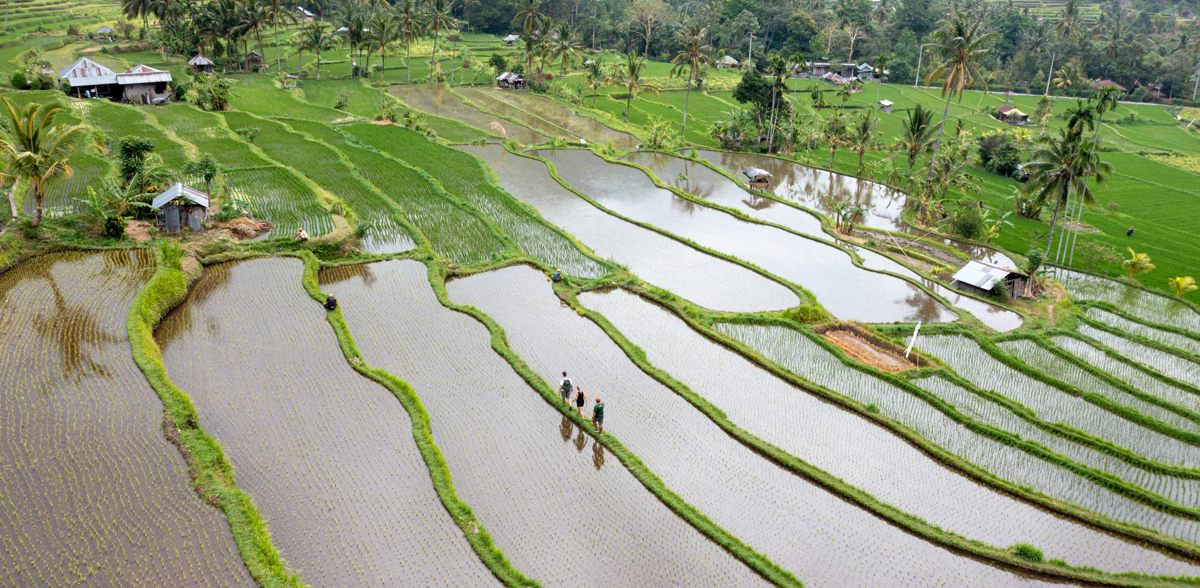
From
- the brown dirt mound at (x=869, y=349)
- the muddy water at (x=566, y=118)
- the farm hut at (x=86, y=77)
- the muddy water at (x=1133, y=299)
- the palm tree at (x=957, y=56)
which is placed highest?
the palm tree at (x=957, y=56)

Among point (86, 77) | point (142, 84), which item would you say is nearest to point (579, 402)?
point (142, 84)

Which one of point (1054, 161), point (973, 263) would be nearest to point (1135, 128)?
point (1054, 161)

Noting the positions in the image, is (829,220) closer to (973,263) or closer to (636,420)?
(973,263)

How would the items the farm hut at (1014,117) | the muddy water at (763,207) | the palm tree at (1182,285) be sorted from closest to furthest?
the muddy water at (763,207) → the palm tree at (1182,285) → the farm hut at (1014,117)

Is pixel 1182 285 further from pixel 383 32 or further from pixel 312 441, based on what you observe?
pixel 383 32

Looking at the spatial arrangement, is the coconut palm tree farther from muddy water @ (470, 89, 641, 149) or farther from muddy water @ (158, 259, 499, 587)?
muddy water @ (158, 259, 499, 587)

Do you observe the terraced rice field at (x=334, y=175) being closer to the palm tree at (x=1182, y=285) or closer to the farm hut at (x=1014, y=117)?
the palm tree at (x=1182, y=285)

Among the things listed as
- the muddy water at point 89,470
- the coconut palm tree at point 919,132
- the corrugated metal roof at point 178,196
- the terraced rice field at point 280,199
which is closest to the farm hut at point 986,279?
the coconut palm tree at point 919,132
